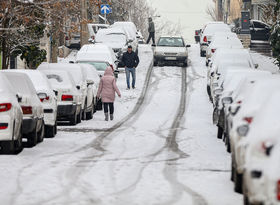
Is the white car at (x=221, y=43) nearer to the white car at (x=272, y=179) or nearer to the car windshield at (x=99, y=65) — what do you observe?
the car windshield at (x=99, y=65)

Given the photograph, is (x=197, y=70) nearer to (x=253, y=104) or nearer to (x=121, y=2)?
(x=253, y=104)

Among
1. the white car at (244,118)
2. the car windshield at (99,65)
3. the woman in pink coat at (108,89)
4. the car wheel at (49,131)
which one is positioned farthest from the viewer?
the car windshield at (99,65)

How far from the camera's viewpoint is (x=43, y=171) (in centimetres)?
1384

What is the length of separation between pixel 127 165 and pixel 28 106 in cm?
314

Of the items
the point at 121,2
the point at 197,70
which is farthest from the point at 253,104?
the point at 121,2

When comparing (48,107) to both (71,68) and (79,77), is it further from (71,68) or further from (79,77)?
(71,68)

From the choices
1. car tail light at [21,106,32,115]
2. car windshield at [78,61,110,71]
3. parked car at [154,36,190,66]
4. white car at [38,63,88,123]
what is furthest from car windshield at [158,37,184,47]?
car tail light at [21,106,32,115]

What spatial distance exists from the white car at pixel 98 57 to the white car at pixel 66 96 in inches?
391

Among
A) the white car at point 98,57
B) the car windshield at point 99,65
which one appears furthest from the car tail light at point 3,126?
the car windshield at point 99,65

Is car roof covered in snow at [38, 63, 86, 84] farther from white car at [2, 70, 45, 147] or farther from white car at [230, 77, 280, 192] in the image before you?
white car at [230, 77, 280, 192]

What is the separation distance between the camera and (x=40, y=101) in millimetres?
19156

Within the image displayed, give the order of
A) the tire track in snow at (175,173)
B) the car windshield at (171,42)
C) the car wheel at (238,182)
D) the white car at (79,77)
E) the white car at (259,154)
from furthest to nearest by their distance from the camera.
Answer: the car windshield at (171,42) < the white car at (79,77) < the car wheel at (238,182) < the tire track in snow at (175,173) < the white car at (259,154)

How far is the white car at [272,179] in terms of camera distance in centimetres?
862

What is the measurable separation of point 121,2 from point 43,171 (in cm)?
7169
